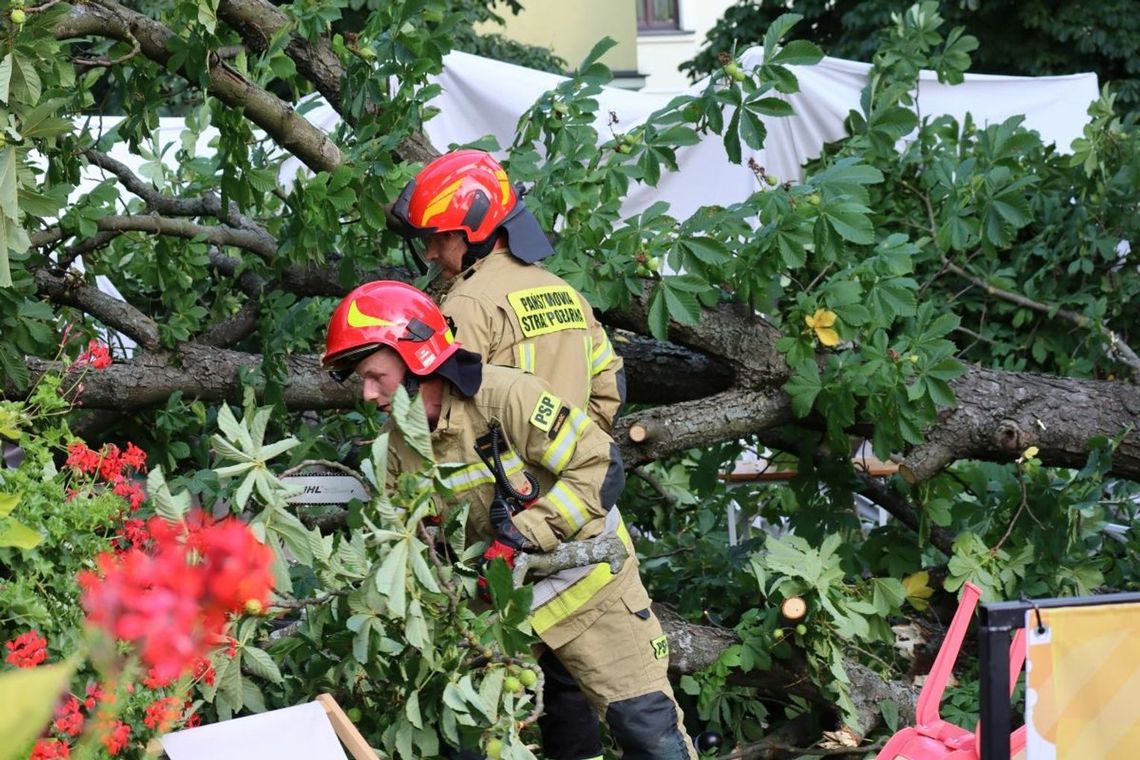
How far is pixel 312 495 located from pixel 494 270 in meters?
0.74

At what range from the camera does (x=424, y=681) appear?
2680 mm

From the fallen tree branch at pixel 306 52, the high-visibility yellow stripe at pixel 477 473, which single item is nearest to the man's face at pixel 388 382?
the high-visibility yellow stripe at pixel 477 473

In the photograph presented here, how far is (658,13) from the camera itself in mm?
22672

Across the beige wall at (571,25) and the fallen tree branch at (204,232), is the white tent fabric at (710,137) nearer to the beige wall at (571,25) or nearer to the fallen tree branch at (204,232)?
the fallen tree branch at (204,232)

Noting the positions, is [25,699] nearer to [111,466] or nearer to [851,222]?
[111,466]

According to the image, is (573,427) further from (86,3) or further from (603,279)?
(86,3)

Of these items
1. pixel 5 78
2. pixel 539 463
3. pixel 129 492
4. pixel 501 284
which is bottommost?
pixel 539 463

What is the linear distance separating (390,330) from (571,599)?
759 mm

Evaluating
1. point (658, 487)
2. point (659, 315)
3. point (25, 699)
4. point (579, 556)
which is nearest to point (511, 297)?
point (659, 315)

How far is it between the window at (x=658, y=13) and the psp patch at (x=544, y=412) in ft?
67.5

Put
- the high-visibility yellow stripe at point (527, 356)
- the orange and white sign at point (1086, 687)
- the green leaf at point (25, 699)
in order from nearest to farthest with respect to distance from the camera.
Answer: the green leaf at point (25, 699) → the orange and white sign at point (1086, 687) → the high-visibility yellow stripe at point (527, 356)

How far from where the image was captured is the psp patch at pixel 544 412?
2941mm

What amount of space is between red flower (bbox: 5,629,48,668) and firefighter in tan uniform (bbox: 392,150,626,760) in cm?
137

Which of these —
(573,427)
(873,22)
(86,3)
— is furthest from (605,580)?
(873,22)
